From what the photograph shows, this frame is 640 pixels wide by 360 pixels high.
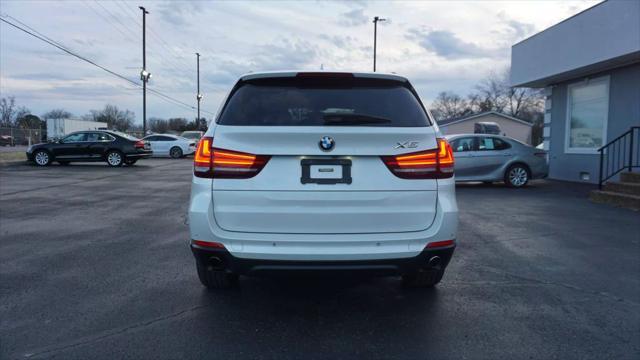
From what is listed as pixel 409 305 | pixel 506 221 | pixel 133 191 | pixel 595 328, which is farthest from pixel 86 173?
pixel 595 328

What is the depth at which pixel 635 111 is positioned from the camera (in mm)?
12633

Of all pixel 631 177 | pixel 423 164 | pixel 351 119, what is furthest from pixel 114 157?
pixel 423 164

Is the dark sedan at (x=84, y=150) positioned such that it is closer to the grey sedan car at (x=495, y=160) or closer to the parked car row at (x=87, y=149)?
the parked car row at (x=87, y=149)

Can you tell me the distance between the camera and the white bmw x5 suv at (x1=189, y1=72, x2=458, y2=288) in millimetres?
3363

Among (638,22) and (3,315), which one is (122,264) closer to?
(3,315)

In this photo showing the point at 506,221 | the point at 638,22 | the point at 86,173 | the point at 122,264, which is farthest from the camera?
the point at 86,173

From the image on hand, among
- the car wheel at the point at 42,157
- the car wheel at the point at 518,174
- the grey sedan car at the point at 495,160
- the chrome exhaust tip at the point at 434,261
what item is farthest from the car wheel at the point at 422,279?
the car wheel at the point at 42,157

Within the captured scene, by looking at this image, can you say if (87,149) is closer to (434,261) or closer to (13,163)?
(13,163)

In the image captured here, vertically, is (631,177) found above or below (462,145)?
below

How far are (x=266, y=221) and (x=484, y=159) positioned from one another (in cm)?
1117

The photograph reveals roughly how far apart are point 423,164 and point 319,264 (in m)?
0.99

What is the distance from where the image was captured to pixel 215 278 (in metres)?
4.22

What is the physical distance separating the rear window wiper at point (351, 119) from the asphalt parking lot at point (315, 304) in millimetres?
1078

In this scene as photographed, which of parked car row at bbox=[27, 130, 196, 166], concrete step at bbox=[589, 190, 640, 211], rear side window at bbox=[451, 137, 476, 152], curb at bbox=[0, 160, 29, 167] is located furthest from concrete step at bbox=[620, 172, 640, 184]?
curb at bbox=[0, 160, 29, 167]
